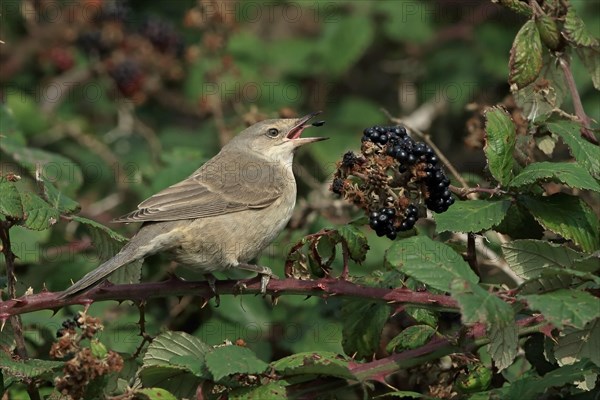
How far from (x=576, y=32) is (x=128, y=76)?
4.35m

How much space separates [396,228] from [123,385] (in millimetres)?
1274

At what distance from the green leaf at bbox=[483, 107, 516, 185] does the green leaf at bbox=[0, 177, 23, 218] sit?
1.89 m

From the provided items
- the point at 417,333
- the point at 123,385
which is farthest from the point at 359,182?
the point at 123,385

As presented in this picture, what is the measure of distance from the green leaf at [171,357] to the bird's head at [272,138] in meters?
2.50

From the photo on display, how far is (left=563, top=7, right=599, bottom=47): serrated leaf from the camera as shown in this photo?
4.09 metres

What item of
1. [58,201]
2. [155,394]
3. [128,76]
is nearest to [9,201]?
[58,201]

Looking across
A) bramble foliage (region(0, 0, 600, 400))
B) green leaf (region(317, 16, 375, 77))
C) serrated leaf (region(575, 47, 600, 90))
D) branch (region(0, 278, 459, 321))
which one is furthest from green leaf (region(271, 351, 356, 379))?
green leaf (region(317, 16, 375, 77))

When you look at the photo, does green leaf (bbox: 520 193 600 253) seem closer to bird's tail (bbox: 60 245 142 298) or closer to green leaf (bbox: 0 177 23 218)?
bird's tail (bbox: 60 245 142 298)

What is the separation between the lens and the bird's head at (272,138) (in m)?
5.98

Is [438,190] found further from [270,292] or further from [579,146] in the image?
[270,292]

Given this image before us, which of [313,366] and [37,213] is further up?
[37,213]

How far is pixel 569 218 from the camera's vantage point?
371cm

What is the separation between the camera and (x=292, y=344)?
5.41 m

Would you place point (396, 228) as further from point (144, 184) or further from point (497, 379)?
point (144, 184)
